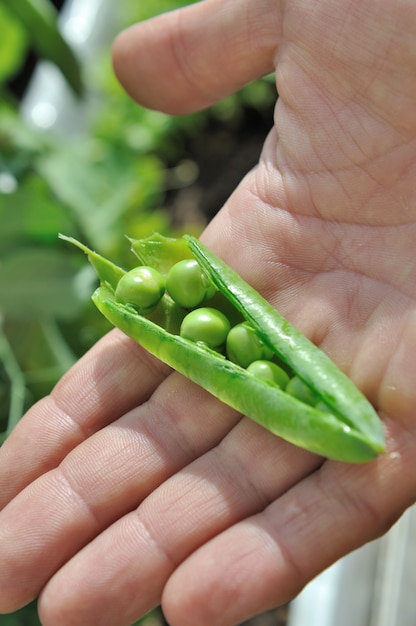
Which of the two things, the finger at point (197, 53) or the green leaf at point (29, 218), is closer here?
the finger at point (197, 53)

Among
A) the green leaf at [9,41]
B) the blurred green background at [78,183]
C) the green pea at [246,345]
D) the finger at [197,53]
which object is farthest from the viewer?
the green leaf at [9,41]

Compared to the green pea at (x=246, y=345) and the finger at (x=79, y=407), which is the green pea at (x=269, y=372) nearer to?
the green pea at (x=246, y=345)

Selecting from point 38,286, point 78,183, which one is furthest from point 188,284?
point 78,183

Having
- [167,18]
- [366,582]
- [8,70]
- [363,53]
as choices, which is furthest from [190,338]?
[8,70]

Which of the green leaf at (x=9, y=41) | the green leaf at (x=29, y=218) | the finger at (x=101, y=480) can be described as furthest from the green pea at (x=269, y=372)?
the green leaf at (x=9, y=41)

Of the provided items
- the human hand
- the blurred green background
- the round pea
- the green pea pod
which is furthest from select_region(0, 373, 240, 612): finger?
the blurred green background

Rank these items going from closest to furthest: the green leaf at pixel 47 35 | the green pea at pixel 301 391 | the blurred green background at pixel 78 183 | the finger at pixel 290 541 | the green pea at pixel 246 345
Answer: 1. the finger at pixel 290 541
2. the green pea at pixel 301 391
3. the green pea at pixel 246 345
4. the blurred green background at pixel 78 183
5. the green leaf at pixel 47 35

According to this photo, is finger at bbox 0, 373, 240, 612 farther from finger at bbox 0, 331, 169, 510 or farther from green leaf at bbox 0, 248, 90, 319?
green leaf at bbox 0, 248, 90, 319
